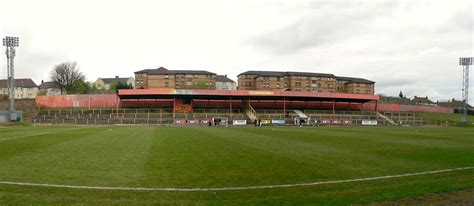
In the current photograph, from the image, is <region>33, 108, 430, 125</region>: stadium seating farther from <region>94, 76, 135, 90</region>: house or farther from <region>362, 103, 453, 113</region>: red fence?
<region>94, 76, 135, 90</region>: house

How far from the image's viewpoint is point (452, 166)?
1291 cm

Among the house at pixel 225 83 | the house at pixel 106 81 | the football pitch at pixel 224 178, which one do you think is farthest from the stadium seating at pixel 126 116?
the house at pixel 106 81

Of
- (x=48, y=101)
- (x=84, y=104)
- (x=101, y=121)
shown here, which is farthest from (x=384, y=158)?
(x=48, y=101)

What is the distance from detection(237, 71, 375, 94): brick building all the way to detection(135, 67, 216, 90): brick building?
15.0 m

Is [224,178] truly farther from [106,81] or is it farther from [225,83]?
[106,81]

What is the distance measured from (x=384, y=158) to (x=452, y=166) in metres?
2.58

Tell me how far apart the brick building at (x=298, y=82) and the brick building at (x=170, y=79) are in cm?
1504

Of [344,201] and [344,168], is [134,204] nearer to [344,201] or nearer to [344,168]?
[344,201]

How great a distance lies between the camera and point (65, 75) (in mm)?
117812

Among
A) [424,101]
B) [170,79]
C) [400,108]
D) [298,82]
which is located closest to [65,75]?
[170,79]

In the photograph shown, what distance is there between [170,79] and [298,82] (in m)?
49.6

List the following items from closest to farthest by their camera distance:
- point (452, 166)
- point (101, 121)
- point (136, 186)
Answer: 1. point (136, 186)
2. point (452, 166)
3. point (101, 121)

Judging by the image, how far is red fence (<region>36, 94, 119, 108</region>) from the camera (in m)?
82.1

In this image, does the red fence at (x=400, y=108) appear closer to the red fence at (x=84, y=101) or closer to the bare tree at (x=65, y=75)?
the red fence at (x=84, y=101)
